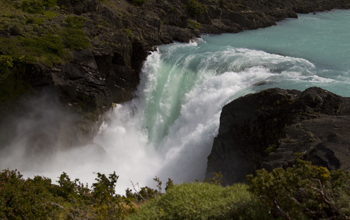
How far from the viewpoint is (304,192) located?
7.01 metres

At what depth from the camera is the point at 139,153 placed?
21219mm

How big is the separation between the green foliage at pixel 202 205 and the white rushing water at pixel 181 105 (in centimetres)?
918

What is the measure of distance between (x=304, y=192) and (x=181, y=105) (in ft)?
49.5

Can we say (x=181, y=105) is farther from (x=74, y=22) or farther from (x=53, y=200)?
(x=53, y=200)

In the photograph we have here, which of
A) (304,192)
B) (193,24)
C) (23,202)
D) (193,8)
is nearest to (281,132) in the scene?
(304,192)

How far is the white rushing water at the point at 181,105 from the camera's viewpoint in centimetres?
1867

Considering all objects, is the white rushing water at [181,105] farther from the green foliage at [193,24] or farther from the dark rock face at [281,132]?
the green foliage at [193,24]

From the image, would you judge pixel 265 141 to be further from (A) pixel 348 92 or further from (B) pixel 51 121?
(B) pixel 51 121

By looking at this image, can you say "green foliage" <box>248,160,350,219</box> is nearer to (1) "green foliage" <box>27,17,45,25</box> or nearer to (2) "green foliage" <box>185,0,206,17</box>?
(1) "green foliage" <box>27,17,45,25</box>

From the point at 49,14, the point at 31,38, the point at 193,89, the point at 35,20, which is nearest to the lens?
the point at 31,38

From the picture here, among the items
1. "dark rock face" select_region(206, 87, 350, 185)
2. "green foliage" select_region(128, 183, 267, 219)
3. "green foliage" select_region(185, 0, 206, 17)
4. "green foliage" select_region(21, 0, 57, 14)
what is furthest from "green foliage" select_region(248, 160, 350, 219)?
"green foliage" select_region(185, 0, 206, 17)

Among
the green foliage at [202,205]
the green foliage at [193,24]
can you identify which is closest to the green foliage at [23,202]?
the green foliage at [202,205]

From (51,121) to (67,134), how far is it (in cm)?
137

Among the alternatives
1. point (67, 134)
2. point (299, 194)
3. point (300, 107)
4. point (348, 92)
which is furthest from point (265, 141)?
point (67, 134)
